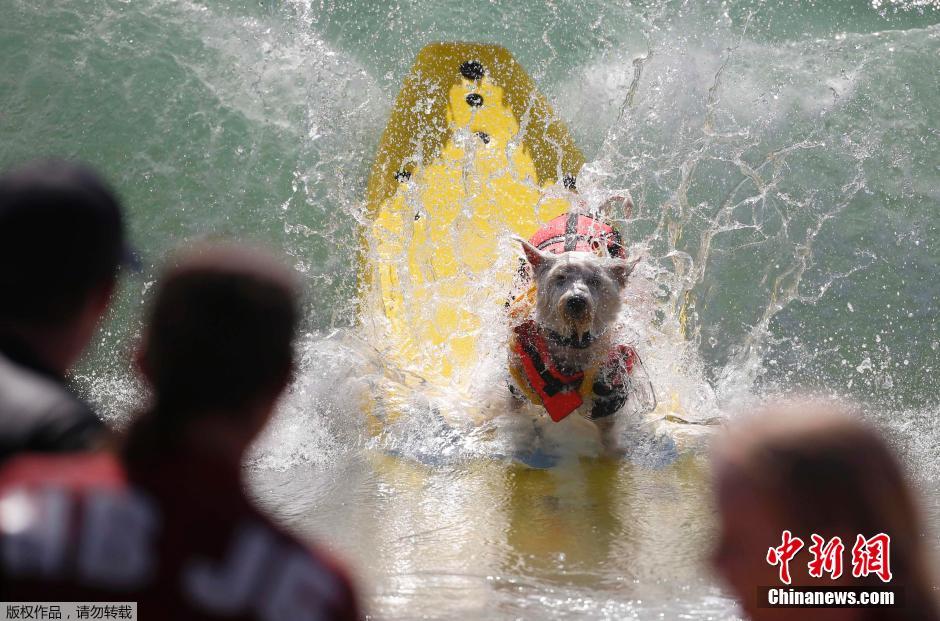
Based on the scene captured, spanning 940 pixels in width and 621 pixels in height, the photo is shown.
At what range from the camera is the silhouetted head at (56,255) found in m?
1.40

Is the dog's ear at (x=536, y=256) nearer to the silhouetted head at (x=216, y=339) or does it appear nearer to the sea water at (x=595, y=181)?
the sea water at (x=595, y=181)

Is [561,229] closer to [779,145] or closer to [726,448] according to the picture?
[779,145]

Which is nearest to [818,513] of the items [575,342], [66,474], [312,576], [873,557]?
[873,557]

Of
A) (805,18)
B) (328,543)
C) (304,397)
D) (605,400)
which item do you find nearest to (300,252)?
(304,397)

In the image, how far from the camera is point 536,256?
4.36 m

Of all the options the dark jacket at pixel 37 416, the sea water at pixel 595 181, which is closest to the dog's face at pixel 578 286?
the sea water at pixel 595 181

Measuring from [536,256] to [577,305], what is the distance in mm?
389

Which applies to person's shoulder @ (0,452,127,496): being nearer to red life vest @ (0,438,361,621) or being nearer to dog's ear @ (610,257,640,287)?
red life vest @ (0,438,361,621)

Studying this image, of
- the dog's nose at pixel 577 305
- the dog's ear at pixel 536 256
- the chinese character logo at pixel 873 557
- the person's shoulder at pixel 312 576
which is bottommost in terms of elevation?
the person's shoulder at pixel 312 576

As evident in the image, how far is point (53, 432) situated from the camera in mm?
1274

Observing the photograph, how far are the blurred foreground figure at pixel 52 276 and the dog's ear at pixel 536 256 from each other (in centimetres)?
297

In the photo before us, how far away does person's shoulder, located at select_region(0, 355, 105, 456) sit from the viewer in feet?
4.11

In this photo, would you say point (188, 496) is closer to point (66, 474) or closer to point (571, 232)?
point (66, 474)

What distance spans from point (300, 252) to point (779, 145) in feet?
13.1
